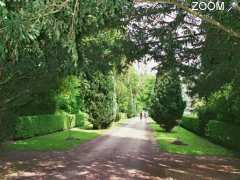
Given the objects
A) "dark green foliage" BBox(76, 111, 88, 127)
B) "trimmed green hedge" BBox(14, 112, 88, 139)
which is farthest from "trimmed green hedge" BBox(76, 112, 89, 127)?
"trimmed green hedge" BBox(14, 112, 88, 139)

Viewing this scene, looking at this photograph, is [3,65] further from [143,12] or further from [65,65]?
[143,12]

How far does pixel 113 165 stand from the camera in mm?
14312

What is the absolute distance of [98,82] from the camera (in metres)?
36.3

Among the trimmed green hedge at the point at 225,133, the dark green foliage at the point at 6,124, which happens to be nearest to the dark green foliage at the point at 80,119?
the trimmed green hedge at the point at 225,133

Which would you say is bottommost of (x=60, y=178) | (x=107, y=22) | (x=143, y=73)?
(x=60, y=178)

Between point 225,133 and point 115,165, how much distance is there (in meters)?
9.29

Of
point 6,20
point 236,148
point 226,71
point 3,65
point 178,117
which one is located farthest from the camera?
point 178,117

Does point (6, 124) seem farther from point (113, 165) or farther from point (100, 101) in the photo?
point (100, 101)

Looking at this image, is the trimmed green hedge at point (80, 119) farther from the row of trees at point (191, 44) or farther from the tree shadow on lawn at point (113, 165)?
the row of trees at point (191, 44)

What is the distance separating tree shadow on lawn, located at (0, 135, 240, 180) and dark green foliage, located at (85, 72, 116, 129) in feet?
55.6

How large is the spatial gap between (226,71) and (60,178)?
630 centimetres

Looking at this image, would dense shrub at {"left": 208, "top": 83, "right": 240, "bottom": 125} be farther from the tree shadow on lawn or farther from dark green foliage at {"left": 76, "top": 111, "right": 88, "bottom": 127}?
dark green foliage at {"left": 76, "top": 111, "right": 88, "bottom": 127}

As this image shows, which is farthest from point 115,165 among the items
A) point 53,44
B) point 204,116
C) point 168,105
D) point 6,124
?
point 168,105

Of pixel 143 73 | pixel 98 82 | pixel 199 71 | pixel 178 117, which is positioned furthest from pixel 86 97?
pixel 143 73
